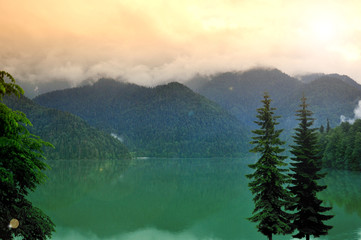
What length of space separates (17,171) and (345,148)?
121646 millimetres

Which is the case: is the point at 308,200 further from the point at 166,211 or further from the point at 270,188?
the point at 166,211

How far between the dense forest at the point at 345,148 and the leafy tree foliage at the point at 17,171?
101 m

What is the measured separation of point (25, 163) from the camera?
1269 centimetres

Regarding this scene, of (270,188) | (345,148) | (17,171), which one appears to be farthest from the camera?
(345,148)

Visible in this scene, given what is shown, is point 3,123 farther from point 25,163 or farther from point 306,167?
point 306,167

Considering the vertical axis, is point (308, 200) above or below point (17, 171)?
below

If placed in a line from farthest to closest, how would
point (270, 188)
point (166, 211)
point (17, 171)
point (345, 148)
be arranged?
1. point (345, 148)
2. point (166, 211)
3. point (270, 188)
4. point (17, 171)

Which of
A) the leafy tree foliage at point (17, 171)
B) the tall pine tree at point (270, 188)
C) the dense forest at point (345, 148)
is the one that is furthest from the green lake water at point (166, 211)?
the leafy tree foliage at point (17, 171)

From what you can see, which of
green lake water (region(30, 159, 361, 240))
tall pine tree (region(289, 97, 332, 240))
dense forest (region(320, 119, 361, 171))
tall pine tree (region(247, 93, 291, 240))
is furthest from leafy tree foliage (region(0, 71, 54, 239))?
dense forest (region(320, 119, 361, 171))

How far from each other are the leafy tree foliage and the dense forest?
101370mm

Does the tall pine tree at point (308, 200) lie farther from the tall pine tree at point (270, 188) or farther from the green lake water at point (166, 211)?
the green lake water at point (166, 211)

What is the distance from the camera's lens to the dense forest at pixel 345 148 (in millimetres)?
106225

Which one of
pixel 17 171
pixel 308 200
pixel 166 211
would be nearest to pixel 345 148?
pixel 166 211

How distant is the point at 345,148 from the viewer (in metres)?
115
